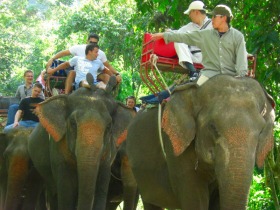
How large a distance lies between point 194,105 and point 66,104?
9.54ft

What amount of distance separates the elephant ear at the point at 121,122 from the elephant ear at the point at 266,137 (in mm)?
2993

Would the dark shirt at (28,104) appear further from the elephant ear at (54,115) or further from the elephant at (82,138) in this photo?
the elephant ear at (54,115)

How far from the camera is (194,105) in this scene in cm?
602

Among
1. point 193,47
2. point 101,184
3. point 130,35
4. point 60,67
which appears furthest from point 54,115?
point 130,35

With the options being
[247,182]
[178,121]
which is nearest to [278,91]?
[178,121]

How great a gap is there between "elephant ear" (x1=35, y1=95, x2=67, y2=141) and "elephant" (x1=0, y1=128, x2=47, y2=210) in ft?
7.07

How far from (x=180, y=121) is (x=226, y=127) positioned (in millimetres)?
556

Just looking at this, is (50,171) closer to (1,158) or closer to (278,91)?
(1,158)

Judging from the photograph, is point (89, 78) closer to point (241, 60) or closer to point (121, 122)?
point (121, 122)

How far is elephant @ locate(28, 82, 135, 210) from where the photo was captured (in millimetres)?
7848

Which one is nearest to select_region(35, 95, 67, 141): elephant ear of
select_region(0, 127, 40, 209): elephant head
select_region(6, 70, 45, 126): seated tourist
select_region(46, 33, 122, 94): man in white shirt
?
select_region(46, 33, 122, 94): man in white shirt

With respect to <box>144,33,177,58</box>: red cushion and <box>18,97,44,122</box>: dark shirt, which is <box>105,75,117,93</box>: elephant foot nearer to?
<box>144,33,177,58</box>: red cushion

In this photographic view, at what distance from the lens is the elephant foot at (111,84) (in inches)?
334

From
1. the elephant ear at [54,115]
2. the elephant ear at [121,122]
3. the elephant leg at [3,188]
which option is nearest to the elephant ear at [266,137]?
the elephant ear at [121,122]
